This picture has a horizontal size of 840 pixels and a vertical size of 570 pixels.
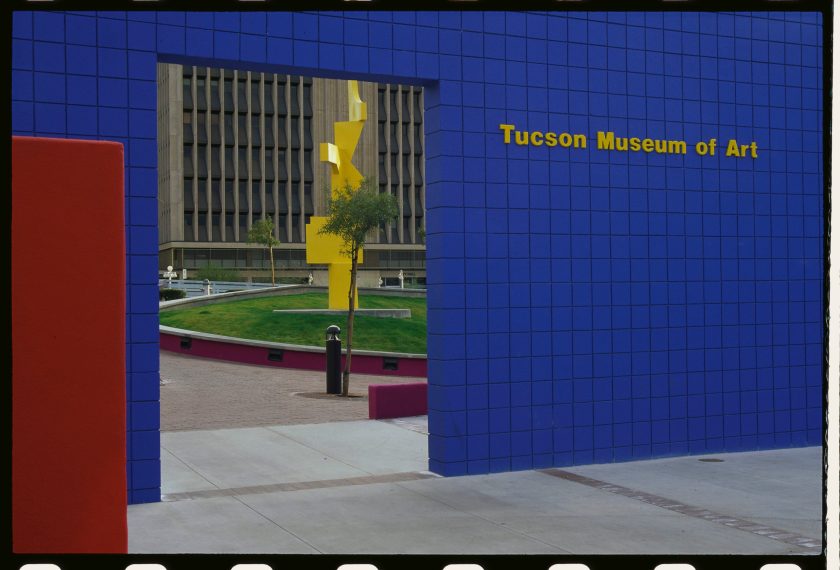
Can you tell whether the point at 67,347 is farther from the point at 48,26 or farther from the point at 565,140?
the point at 565,140

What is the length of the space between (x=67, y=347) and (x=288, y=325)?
1121 inches

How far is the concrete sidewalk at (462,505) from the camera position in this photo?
8.86 meters

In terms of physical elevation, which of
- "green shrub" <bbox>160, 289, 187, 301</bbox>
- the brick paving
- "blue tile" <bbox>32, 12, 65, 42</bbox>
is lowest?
the brick paving

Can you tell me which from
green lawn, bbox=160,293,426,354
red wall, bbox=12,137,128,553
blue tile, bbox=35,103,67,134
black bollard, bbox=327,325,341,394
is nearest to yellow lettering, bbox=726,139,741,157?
blue tile, bbox=35,103,67,134

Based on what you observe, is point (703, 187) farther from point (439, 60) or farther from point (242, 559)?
point (242, 559)

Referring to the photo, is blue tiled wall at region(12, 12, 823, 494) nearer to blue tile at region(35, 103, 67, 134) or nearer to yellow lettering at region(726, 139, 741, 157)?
blue tile at region(35, 103, 67, 134)

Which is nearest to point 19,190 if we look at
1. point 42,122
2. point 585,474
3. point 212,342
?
point 42,122

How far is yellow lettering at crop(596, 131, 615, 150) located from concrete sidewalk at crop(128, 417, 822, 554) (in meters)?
4.24

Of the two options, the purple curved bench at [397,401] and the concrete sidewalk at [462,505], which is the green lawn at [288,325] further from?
the concrete sidewalk at [462,505]

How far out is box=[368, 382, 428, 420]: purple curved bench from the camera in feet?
58.5

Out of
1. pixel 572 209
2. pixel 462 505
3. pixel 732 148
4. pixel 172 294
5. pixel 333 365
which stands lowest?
pixel 462 505

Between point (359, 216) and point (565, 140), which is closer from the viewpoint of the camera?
point (565, 140)

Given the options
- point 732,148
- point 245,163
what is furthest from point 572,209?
point 245,163

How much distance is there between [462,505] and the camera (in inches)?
416
